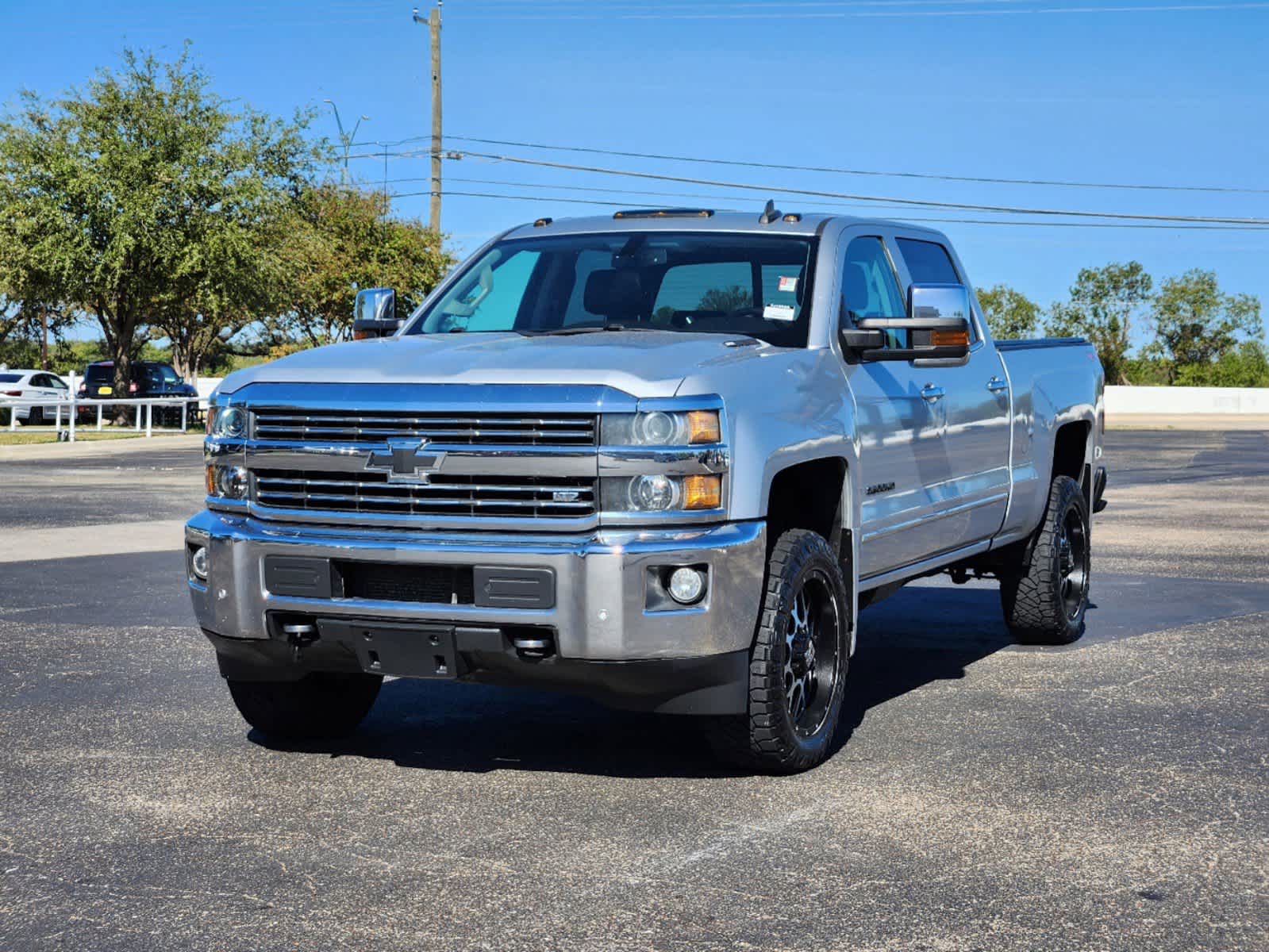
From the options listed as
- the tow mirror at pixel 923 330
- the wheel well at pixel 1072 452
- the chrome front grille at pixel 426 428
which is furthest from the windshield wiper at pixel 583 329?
the wheel well at pixel 1072 452

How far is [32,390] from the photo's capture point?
43750 mm

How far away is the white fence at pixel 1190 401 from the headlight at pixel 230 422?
70.7 m

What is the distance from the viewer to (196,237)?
133 feet

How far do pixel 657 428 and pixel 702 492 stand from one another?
0.84 ft

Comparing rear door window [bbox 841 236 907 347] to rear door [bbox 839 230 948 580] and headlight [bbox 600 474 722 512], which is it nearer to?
rear door [bbox 839 230 948 580]

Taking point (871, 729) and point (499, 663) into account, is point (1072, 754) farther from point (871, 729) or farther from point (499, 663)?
point (499, 663)

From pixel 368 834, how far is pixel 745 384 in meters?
1.91

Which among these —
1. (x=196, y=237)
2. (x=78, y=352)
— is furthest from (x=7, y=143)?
(x=78, y=352)

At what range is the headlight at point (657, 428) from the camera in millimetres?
5367

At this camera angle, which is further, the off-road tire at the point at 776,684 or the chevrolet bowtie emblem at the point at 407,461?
the off-road tire at the point at 776,684

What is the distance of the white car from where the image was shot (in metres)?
43.5

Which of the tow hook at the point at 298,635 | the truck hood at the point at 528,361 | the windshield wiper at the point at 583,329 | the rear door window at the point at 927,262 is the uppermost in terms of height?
the rear door window at the point at 927,262

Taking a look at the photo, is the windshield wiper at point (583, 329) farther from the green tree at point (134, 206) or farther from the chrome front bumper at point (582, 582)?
the green tree at point (134, 206)

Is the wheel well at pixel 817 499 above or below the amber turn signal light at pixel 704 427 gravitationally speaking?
below
